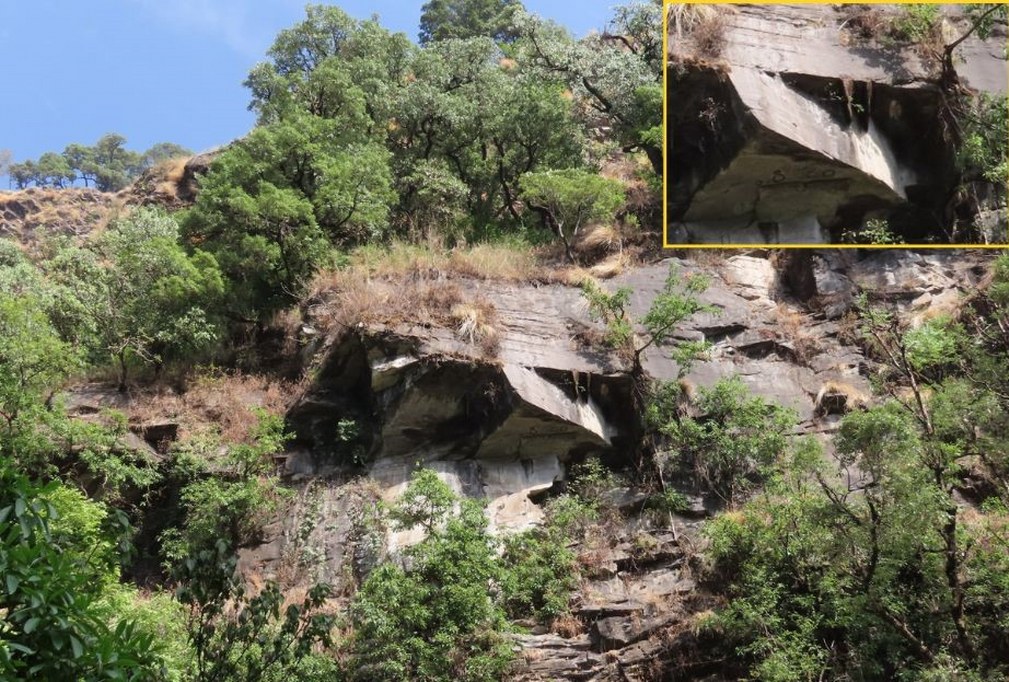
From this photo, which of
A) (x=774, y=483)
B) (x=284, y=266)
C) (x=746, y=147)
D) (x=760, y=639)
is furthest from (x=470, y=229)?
(x=760, y=639)

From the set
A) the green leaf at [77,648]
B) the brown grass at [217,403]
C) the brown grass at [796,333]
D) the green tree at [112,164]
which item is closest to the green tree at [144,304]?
the brown grass at [217,403]

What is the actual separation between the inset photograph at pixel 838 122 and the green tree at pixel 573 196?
2358 millimetres

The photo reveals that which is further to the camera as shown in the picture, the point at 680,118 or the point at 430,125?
the point at 430,125

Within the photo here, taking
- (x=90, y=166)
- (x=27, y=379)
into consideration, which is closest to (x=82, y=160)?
(x=90, y=166)

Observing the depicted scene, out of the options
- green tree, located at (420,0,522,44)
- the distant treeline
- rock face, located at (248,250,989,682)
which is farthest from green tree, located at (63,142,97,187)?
rock face, located at (248,250,989,682)

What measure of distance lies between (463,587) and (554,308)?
19.9ft

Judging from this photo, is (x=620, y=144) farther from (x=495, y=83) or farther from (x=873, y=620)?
(x=873, y=620)

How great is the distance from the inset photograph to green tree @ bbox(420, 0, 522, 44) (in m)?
21.6

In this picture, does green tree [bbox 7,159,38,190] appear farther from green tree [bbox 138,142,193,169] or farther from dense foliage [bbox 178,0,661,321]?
dense foliage [bbox 178,0,661,321]

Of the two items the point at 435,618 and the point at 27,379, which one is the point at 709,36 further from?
the point at 27,379

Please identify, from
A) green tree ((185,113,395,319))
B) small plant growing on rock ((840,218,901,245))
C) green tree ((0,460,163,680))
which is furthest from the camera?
green tree ((185,113,395,319))

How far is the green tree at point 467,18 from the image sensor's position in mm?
35125

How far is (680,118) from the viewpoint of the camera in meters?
14.2

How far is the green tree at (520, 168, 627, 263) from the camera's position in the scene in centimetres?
1728
